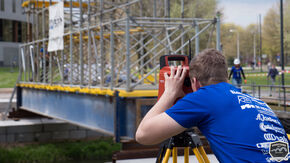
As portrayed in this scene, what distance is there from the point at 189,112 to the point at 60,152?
1780 centimetres

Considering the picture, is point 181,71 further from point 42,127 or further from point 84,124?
point 42,127

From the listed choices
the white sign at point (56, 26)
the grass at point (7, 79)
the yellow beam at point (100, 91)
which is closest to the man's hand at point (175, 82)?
the yellow beam at point (100, 91)

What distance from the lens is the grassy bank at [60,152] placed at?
18594 millimetres

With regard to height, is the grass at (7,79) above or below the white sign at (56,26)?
below

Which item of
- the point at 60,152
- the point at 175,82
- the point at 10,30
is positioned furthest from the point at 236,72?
the point at 10,30

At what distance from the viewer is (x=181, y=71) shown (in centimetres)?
284

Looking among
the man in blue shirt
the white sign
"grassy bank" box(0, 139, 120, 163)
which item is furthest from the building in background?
the man in blue shirt

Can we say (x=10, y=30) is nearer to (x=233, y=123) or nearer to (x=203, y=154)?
(x=203, y=154)

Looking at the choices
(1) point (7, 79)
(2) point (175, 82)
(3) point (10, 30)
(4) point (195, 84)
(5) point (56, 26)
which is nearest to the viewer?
Result: (4) point (195, 84)

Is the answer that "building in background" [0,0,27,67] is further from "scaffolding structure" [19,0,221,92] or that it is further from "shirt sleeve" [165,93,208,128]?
"shirt sleeve" [165,93,208,128]

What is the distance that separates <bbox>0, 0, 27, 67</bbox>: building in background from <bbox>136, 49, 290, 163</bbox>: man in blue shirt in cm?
5215

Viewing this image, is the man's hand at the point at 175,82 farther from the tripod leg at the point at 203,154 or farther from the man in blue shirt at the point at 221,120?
the tripod leg at the point at 203,154

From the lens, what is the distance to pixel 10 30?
5497cm

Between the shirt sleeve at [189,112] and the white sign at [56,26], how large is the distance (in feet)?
35.3
